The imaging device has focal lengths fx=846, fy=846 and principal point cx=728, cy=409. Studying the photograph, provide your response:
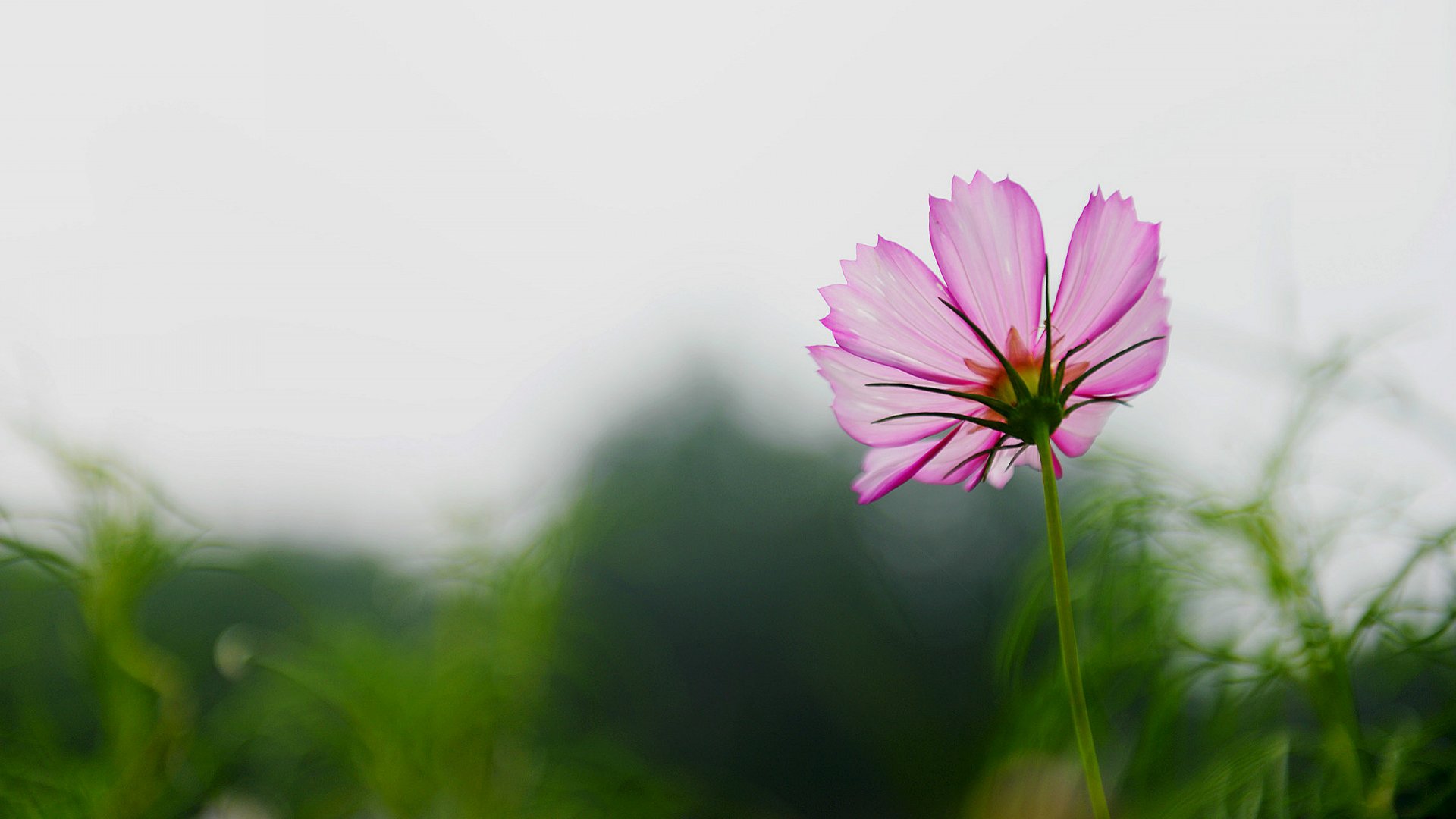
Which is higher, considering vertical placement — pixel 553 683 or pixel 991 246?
pixel 991 246

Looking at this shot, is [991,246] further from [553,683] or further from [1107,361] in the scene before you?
[553,683]

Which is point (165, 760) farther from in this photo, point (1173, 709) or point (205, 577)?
point (205, 577)

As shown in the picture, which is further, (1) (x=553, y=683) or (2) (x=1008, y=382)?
(1) (x=553, y=683)

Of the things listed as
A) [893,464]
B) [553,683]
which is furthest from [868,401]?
[553,683]

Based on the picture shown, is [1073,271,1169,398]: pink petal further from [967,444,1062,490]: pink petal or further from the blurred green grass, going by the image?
the blurred green grass

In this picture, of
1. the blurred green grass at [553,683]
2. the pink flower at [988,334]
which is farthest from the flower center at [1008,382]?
the blurred green grass at [553,683]

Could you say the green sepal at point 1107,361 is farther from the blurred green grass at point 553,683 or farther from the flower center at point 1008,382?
the blurred green grass at point 553,683
